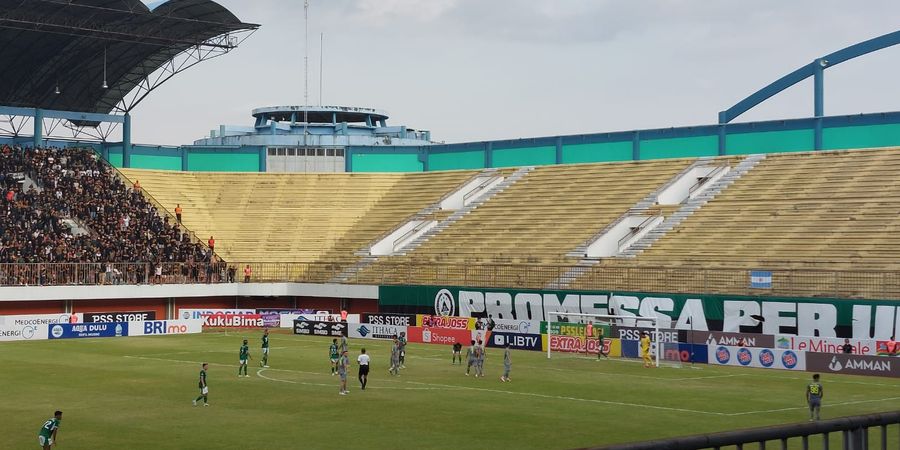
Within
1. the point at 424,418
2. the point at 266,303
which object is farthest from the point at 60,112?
the point at 424,418

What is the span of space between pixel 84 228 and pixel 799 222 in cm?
4508

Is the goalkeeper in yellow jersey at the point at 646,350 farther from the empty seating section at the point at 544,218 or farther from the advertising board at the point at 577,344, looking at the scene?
the empty seating section at the point at 544,218

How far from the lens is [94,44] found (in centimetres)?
7975

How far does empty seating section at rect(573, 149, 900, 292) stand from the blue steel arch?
4882 mm

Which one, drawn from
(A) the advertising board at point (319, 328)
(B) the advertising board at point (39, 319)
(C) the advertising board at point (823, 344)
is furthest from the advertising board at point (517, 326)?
(B) the advertising board at point (39, 319)

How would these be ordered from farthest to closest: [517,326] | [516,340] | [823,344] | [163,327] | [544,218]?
[544,218]
[163,327]
[517,326]
[516,340]
[823,344]

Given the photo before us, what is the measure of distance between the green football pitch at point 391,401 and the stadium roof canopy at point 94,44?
26.7m

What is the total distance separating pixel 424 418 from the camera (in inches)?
1315

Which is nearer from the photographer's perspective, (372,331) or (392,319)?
(372,331)

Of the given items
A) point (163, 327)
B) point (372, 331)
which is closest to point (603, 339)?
point (372, 331)

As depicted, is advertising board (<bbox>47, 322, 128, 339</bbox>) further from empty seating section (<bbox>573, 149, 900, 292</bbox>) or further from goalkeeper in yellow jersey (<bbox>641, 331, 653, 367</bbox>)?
goalkeeper in yellow jersey (<bbox>641, 331, 653, 367</bbox>)

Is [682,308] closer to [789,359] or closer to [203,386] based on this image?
[789,359]

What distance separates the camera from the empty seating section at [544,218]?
236ft

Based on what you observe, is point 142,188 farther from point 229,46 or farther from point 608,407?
point 608,407
